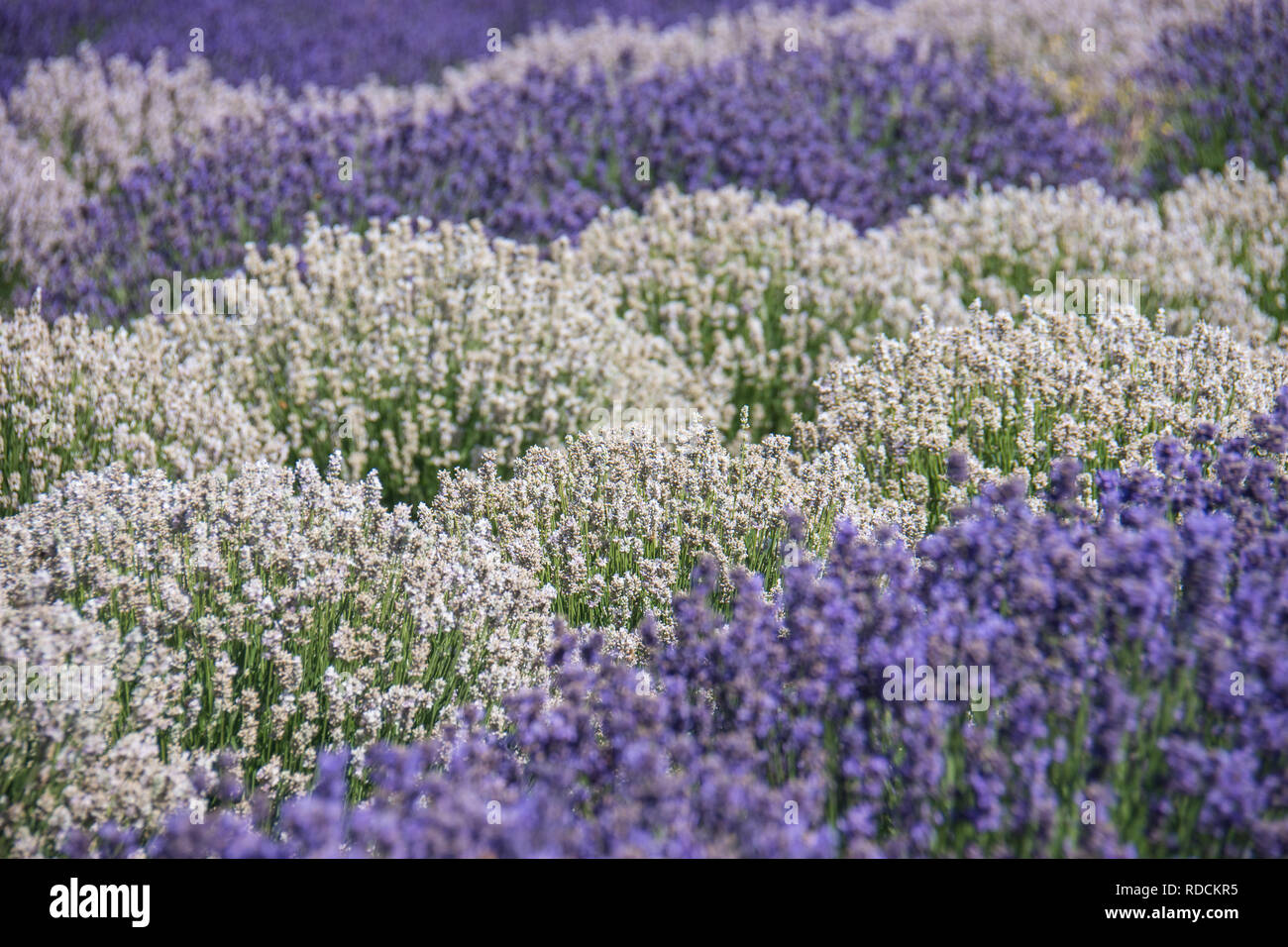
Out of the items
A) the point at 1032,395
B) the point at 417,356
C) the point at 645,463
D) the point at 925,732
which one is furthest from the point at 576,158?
the point at 925,732

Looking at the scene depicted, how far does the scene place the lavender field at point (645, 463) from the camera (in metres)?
1.87

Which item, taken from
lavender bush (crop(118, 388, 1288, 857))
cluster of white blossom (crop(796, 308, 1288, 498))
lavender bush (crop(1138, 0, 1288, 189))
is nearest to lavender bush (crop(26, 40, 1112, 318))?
lavender bush (crop(1138, 0, 1288, 189))

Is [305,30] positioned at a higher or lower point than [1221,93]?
higher

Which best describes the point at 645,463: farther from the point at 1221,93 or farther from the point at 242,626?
the point at 1221,93

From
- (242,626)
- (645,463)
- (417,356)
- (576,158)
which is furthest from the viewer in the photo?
(576,158)

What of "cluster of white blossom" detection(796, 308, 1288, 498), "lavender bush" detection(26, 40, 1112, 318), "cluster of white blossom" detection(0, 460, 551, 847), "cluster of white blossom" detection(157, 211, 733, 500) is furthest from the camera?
"lavender bush" detection(26, 40, 1112, 318)

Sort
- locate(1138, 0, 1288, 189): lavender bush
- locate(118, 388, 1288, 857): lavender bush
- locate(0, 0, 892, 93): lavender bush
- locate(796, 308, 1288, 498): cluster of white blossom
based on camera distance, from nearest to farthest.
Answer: locate(118, 388, 1288, 857): lavender bush
locate(796, 308, 1288, 498): cluster of white blossom
locate(1138, 0, 1288, 189): lavender bush
locate(0, 0, 892, 93): lavender bush

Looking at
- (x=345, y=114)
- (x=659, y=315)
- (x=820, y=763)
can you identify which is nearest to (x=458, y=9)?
(x=345, y=114)

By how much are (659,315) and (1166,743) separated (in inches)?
139

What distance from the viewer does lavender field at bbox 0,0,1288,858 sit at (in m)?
1.87

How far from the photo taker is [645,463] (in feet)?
10.7

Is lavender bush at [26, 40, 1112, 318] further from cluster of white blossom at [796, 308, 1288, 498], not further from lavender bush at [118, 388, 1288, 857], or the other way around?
lavender bush at [118, 388, 1288, 857]

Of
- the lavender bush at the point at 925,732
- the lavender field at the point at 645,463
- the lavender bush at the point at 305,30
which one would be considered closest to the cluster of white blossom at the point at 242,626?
the lavender field at the point at 645,463
